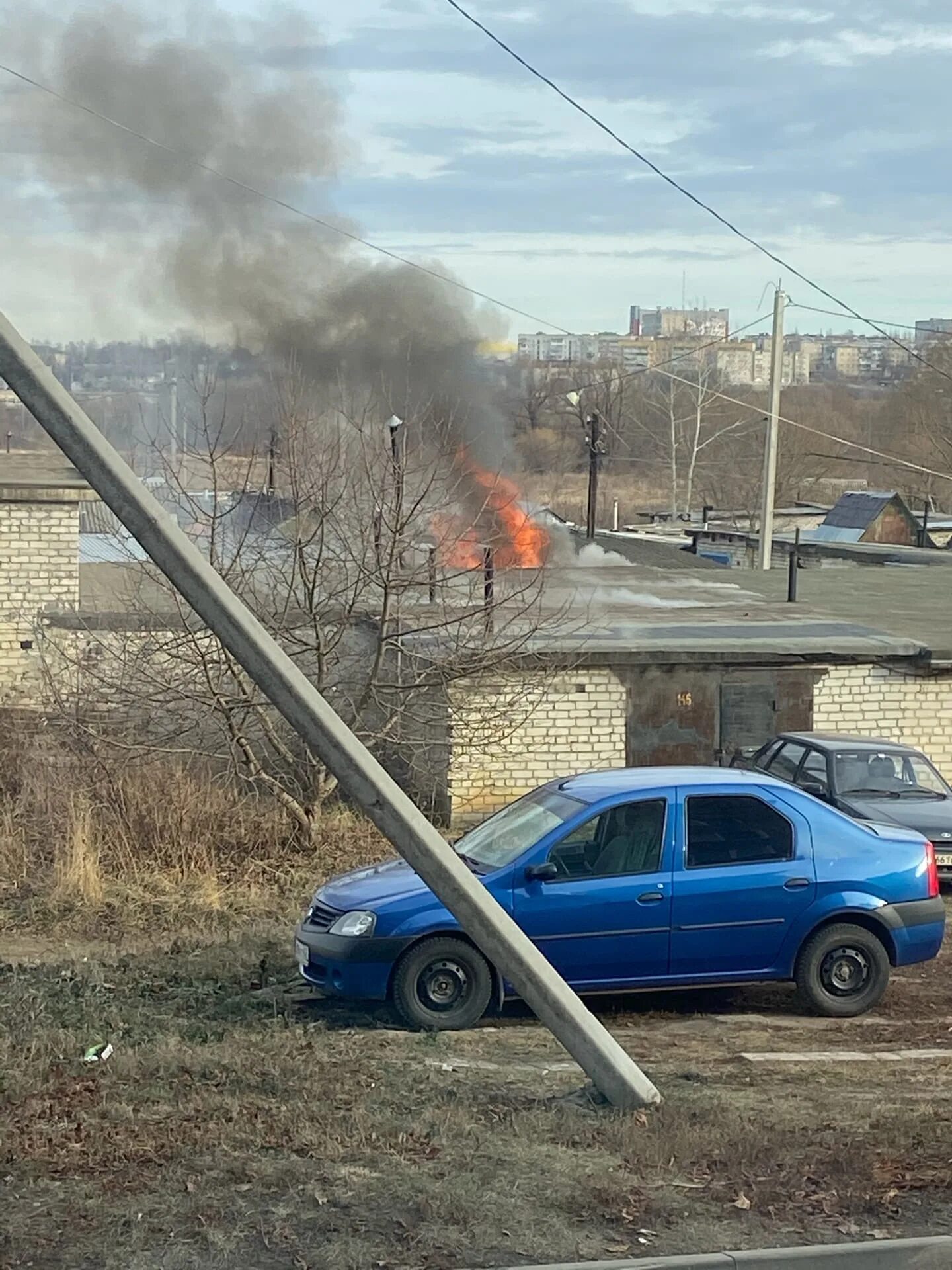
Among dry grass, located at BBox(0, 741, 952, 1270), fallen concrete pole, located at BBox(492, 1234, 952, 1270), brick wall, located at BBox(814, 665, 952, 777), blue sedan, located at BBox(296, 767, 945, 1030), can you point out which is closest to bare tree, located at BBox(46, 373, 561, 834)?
brick wall, located at BBox(814, 665, 952, 777)

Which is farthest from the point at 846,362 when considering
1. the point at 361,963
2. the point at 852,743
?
the point at 361,963

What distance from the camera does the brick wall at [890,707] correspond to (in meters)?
18.0

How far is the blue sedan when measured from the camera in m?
8.52

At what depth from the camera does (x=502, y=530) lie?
2688 centimetres

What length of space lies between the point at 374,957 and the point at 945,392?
6502 cm

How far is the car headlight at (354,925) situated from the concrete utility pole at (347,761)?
253cm

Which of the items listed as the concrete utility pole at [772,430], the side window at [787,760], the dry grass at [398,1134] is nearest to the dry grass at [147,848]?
the dry grass at [398,1134]

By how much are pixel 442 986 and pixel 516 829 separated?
124 centimetres

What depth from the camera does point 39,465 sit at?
23219 millimetres

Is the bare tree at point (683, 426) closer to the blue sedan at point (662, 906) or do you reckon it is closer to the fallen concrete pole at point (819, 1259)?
the blue sedan at point (662, 906)

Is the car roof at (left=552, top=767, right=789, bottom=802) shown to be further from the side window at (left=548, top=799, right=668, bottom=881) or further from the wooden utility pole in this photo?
the wooden utility pole

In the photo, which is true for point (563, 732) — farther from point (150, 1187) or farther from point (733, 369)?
point (733, 369)

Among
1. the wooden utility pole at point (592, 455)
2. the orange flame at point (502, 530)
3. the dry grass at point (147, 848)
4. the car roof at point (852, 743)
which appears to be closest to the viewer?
the dry grass at point (147, 848)

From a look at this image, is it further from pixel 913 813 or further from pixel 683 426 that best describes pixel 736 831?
pixel 683 426
